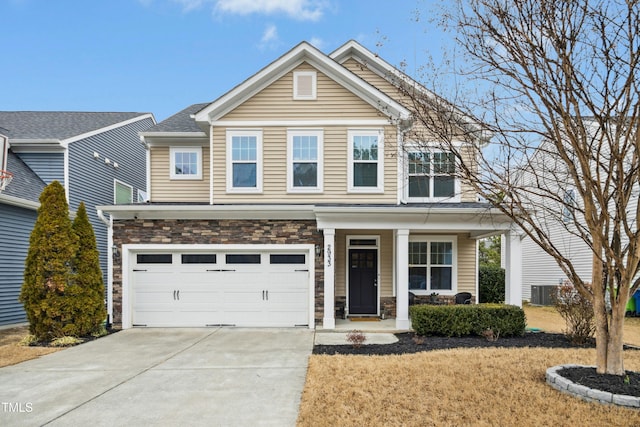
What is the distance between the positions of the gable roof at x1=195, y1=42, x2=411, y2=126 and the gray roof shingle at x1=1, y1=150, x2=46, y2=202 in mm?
5577

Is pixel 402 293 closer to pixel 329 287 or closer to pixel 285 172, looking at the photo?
pixel 329 287

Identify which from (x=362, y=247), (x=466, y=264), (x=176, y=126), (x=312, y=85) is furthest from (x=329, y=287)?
(x=176, y=126)

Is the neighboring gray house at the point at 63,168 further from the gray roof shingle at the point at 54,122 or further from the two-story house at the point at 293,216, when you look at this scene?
the two-story house at the point at 293,216

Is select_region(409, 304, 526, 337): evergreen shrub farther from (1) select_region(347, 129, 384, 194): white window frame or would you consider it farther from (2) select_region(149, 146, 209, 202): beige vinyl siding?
(2) select_region(149, 146, 209, 202): beige vinyl siding

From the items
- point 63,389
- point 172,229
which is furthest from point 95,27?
point 63,389

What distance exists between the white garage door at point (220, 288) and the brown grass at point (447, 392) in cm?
382

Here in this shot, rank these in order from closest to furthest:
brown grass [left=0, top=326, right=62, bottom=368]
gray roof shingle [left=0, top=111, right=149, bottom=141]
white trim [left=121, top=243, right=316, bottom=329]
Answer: brown grass [left=0, top=326, right=62, bottom=368], white trim [left=121, top=243, right=316, bottom=329], gray roof shingle [left=0, top=111, right=149, bottom=141]

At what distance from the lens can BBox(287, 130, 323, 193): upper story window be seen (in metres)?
11.8

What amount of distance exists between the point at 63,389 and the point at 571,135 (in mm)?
7621

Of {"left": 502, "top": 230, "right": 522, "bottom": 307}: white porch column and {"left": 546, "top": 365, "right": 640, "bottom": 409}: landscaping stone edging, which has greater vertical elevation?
{"left": 502, "top": 230, "right": 522, "bottom": 307}: white porch column

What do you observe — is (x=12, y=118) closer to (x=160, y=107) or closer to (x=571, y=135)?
(x=160, y=107)

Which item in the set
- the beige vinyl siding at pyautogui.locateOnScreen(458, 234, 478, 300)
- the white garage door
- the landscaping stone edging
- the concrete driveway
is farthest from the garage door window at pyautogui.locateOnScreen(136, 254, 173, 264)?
the landscaping stone edging

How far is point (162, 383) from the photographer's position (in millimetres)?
6332

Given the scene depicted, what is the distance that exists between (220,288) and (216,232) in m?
1.49
